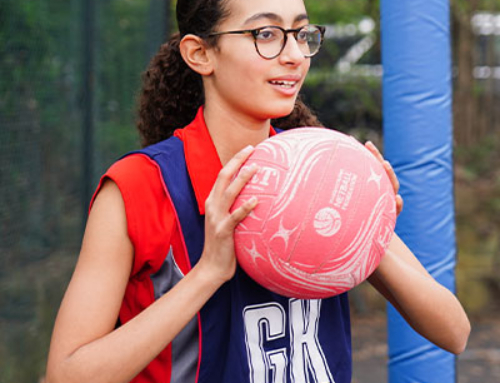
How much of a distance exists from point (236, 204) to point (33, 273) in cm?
242

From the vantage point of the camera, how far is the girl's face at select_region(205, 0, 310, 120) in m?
1.89

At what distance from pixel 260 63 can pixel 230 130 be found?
0.23 m

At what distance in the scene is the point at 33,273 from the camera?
3820 millimetres

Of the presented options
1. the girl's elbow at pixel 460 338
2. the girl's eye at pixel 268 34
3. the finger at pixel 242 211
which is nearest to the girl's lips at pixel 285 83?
the girl's eye at pixel 268 34

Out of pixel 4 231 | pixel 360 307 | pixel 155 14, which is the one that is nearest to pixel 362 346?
pixel 360 307

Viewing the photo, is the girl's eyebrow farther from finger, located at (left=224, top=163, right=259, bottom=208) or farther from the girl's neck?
finger, located at (left=224, top=163, right=259, bottom=208)

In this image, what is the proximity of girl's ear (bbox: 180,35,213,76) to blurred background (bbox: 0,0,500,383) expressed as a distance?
48.2 inches

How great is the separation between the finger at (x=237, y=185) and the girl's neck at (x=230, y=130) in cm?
32

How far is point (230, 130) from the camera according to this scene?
2025 millimetres

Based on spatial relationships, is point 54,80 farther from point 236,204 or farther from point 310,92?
point 310,92

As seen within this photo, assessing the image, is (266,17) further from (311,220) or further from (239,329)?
(239,329)

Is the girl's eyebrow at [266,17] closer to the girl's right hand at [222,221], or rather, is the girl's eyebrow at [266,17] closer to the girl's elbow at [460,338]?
the girl's right hand at [222,221]

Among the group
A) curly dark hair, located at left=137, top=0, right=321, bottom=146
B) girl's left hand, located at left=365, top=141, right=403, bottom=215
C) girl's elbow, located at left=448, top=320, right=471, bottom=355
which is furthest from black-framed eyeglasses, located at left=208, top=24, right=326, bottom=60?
girl's elbow, located at left=448, top=320, right=471, bottom=355

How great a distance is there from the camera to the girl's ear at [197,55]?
204 cm
